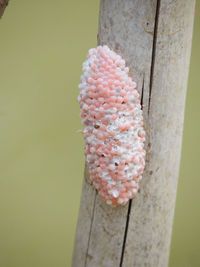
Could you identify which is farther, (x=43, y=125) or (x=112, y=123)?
(x=43, y=125)

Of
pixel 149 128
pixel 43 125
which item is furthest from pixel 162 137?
pixel 43 125

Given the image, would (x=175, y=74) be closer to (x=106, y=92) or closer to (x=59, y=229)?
(x=106, y=92)

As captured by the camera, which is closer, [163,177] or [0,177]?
[163,177]

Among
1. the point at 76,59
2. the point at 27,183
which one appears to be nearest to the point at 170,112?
the point at 76,59

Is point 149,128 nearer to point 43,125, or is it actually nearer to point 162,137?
point 162,137

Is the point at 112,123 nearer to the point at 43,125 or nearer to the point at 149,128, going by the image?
the point at 149,128
